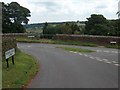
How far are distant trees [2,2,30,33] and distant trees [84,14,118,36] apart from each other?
1395 centimetres

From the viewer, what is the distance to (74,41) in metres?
56.2

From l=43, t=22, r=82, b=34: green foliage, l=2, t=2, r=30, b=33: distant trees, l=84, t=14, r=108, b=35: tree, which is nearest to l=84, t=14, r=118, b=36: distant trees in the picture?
l=84, t=14, r=108, b=35: tree

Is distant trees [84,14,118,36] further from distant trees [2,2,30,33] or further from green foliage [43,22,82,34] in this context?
distant trees [2,2,30,33]

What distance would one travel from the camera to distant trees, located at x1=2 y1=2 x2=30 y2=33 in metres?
73.8

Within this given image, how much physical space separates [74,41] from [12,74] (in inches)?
1542

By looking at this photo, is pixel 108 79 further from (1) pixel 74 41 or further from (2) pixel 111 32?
(2) pixel 111 32

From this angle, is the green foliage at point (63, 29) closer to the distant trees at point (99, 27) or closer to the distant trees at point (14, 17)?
the distant trees at point (99, 27)

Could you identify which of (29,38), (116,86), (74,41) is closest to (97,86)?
(116,86)

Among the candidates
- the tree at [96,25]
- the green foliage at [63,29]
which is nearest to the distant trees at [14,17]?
the green foliage at [63,29]

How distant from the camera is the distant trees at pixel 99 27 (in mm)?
65800

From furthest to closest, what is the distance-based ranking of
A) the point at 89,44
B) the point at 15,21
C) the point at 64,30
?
the point at 15,21, the point at 64,30, the point at 89,44

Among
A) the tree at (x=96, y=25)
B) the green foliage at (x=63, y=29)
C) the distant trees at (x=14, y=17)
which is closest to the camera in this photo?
the tree at (x=96, y=25)

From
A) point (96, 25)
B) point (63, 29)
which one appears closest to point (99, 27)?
point (96, 25)

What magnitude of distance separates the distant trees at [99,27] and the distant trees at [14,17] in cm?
1395
